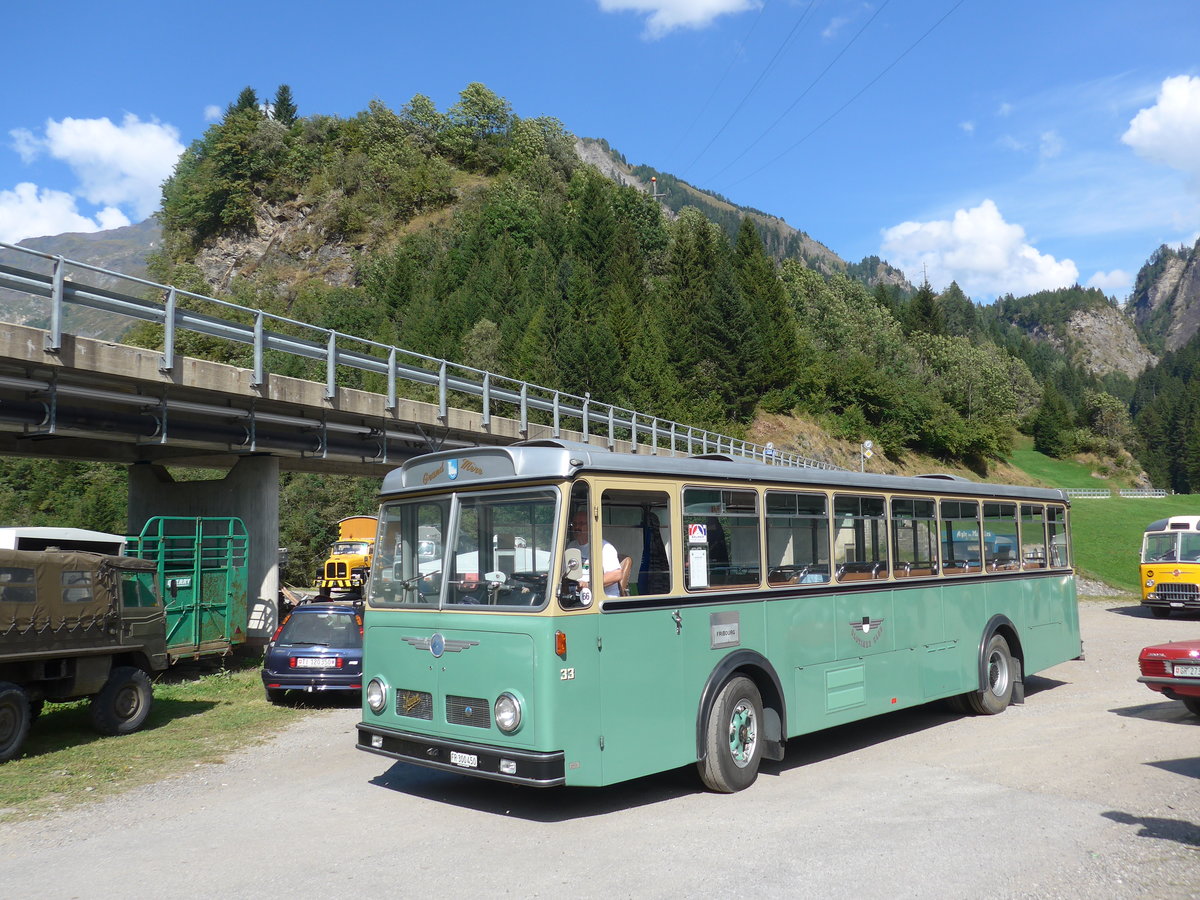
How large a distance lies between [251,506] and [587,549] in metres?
13.8

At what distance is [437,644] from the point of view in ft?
24.5

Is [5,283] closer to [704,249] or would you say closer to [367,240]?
[704,249]

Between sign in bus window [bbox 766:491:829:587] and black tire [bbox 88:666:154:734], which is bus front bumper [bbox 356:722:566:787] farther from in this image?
black tire [bbox 88:666:154:734]

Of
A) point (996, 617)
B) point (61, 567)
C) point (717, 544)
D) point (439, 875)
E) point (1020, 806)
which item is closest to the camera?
point (439, 875)

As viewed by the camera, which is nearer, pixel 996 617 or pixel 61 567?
pixel 61 567

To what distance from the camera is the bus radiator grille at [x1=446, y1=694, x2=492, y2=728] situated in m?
7.08

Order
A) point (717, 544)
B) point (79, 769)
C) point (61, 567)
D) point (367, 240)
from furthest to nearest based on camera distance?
point (367, 240)
point (61, 567)
point (79, 769)
point (717, 544)

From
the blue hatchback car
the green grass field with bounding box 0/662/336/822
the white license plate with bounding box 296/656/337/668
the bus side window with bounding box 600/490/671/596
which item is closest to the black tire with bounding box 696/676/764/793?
the bus side window with bounding box 600/490/671/596

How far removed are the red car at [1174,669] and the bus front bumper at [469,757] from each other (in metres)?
7.30

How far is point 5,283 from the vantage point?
1262cm

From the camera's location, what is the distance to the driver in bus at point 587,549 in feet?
23.0

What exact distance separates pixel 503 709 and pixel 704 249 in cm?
7399

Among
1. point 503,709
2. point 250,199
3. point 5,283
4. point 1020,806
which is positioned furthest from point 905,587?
point 250,199

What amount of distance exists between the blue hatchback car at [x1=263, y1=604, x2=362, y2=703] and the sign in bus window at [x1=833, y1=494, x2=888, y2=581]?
23.0ft
